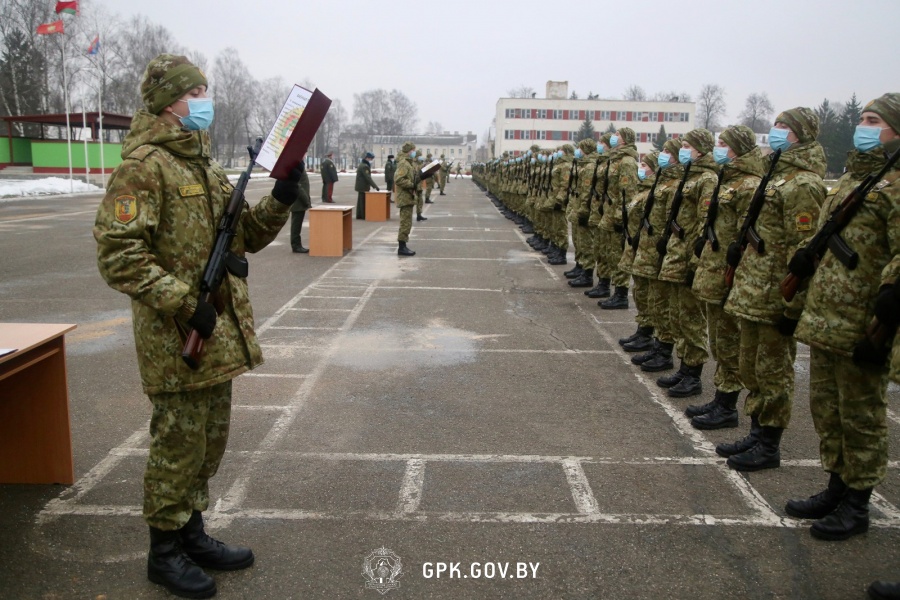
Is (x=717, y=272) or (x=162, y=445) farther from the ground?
(x=717, y=272)

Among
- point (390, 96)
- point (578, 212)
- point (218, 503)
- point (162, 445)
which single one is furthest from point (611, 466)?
point (390, 96)

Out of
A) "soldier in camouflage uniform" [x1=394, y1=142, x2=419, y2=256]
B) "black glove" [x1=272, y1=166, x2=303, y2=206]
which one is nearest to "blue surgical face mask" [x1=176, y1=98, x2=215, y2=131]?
"black glove" [x1=272, y1=166, x2=303, y2=206]

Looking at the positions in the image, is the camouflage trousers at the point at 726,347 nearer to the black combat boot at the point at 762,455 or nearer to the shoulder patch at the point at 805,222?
the black combat boot at the point at 762,455

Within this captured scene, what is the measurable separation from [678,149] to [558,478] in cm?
396

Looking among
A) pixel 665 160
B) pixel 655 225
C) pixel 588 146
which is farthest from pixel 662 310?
pixel 588 146

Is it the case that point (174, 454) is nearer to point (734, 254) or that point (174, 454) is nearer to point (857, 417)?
point (857, 417)

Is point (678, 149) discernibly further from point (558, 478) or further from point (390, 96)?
point (390, 96)

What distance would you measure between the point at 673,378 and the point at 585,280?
5.00 metres

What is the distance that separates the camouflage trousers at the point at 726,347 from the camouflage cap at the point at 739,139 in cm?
111

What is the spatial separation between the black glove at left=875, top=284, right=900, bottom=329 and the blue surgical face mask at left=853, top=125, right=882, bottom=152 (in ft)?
2.50

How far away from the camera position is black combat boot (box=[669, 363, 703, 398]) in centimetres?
575

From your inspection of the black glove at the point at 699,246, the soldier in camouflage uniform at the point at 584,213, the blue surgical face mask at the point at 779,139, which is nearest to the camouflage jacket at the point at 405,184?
the soldier in camouflage uniform at the point at 584,213

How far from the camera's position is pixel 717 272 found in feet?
16.4

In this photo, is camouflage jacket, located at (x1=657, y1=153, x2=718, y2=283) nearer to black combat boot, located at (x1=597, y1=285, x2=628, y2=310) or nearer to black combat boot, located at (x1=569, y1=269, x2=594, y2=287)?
black combat boot, located at (x1=597, y1=285, x2=628, y2=310)
